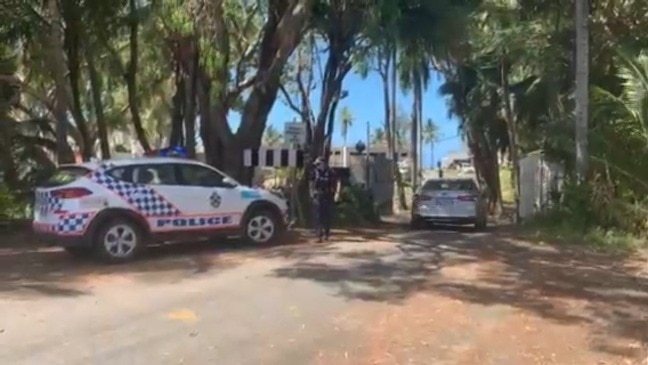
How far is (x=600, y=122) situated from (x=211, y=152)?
803cm

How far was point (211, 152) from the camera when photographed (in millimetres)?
17969

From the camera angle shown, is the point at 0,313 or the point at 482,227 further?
the point at 482,227

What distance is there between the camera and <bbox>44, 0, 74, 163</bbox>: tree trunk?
1600 cm

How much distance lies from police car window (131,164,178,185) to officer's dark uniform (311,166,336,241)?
2880 mm

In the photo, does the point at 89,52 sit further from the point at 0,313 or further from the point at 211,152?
the point at 0,313

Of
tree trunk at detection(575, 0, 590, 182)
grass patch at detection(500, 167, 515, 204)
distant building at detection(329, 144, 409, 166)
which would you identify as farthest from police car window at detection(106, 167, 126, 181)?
grass patch at detection(500, 167, 515, 204)

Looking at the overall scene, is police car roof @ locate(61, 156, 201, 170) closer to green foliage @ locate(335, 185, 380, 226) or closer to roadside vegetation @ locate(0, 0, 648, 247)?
roadside vegetation @ locate(0, 0, 648, 247)

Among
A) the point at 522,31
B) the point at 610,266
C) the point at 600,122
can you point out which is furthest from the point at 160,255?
the point at 522,31

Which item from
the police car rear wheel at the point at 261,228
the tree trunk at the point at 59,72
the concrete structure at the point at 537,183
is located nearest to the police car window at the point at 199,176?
the police car rear wheel at the point at 261,228

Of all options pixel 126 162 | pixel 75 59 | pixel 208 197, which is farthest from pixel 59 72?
pixel 208 197

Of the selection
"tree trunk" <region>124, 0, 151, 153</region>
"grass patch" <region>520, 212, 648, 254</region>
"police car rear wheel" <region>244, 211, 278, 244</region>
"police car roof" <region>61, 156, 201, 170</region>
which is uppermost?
"tree trunk" <region>124, 0, 151, 153</region>

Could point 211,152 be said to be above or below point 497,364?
above

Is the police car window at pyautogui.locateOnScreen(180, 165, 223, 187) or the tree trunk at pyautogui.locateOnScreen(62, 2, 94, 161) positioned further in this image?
the tree trunk at pyautogui.locateOnScreen(62, 2, 94, 161)

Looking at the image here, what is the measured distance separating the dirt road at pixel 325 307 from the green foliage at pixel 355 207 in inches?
267
